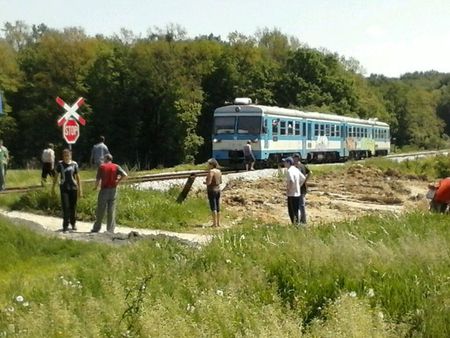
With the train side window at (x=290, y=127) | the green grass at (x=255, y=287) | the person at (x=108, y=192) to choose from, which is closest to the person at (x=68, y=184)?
the person at (x=108, y=192)

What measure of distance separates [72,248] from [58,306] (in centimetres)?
503

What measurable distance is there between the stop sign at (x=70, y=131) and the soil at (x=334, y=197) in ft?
16.3

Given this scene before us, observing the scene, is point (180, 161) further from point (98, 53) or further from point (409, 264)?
point (409, 264)

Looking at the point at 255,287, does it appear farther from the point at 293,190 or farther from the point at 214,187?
the point at 214,187

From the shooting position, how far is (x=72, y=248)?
45.6ft

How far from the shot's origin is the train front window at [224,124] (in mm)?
34969

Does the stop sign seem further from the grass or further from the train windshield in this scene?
the train windshield

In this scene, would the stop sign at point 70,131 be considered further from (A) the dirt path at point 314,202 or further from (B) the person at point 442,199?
(B) the person at point 442,199

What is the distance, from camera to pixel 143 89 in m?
69.8

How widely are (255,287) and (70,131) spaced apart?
9.31 metres

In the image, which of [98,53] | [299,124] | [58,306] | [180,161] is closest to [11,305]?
[58,306]

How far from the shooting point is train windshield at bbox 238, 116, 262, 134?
33.9 m

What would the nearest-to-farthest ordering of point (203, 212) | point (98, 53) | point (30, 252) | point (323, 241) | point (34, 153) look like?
point (323, 241) → point (30, 252) → point (203, 212) → point (34, 153) → point (98, 53)

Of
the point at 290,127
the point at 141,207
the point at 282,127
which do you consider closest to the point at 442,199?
the point at 141,207
